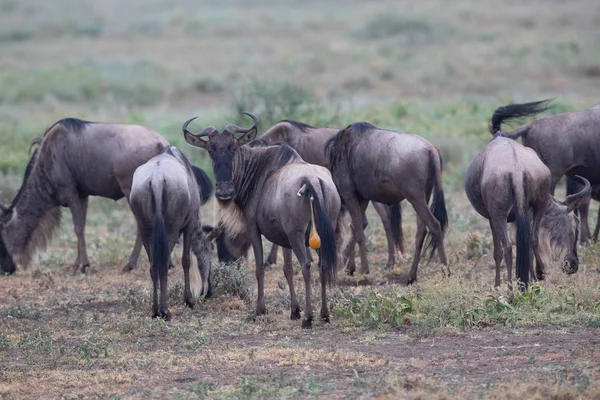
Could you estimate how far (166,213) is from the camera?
9164mm

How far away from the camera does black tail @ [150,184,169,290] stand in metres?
8.92

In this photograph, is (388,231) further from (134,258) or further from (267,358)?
(267,358)

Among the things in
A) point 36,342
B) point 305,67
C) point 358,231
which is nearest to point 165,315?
point 36,342

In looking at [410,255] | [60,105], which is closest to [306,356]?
[410,255]

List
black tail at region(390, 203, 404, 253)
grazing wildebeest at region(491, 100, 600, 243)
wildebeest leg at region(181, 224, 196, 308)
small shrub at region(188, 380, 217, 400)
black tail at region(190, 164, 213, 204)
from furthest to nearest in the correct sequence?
black tail at region(390, 203, 404, 253) < grazing wildebeest at region(491, 100, 600, 243) < black tail at region(190, 164, 213, 204) < wildebeest leg at region(181, 224, 196, 308) < small shrub at region(188, 380, 217, 400)

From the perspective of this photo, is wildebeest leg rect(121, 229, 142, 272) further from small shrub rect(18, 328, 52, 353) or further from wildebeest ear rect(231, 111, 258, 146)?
small shrub rect(18, 328, 52, 353)

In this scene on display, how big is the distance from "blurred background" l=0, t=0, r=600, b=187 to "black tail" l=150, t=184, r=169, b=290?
28.2ft

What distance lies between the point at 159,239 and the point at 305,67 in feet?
87.2

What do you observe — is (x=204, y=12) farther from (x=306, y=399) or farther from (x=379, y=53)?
(x=306, y=399)

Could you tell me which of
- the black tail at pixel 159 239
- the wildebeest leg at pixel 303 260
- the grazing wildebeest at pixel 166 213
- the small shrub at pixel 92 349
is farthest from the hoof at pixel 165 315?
the wildebeest leg at pixel 303 260

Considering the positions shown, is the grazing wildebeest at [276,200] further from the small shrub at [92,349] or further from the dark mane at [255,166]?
the small shrub at [92,349]

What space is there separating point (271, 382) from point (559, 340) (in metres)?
2.39

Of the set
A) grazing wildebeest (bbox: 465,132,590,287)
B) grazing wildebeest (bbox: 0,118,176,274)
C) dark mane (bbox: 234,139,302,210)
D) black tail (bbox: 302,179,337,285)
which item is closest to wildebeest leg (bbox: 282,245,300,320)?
black tail (bbox: 302,179,337,285)

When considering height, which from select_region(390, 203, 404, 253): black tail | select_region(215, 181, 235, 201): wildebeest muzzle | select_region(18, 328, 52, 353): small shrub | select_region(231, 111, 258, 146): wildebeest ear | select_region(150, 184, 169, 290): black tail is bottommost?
select_region(18, 328, 52, 353): small shrub
